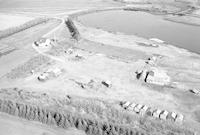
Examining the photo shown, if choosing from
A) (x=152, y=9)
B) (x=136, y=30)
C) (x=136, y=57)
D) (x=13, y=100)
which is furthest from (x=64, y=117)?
(x=152, y=9)

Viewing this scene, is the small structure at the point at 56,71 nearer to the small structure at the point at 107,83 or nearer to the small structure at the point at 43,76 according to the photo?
the small structure at the point at 43,76

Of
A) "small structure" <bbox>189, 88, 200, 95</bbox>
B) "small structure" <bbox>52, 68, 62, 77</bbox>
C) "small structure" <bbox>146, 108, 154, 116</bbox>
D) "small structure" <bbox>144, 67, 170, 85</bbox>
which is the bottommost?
"small structure" <bbox>146, 108, 154, 116</bbox>

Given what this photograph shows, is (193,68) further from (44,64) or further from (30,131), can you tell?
(30,131)

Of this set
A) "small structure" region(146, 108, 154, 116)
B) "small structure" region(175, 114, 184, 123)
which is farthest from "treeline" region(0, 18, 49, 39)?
"small structure" region(175, 114, 184, 123)

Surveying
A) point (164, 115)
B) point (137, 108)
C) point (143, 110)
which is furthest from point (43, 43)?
point (164, 115)

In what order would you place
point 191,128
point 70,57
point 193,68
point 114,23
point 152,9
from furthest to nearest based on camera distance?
point 152,9 < point 114,23 < point 70,57 < point 193,68 < point 191,128

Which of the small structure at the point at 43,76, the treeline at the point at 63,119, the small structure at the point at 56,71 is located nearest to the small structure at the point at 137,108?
the treeline at the point at 63,119

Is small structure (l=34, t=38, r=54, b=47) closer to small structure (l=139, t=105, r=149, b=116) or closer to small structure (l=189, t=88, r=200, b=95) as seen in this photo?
small structure (l=139, t=105, r=149, b=116)
